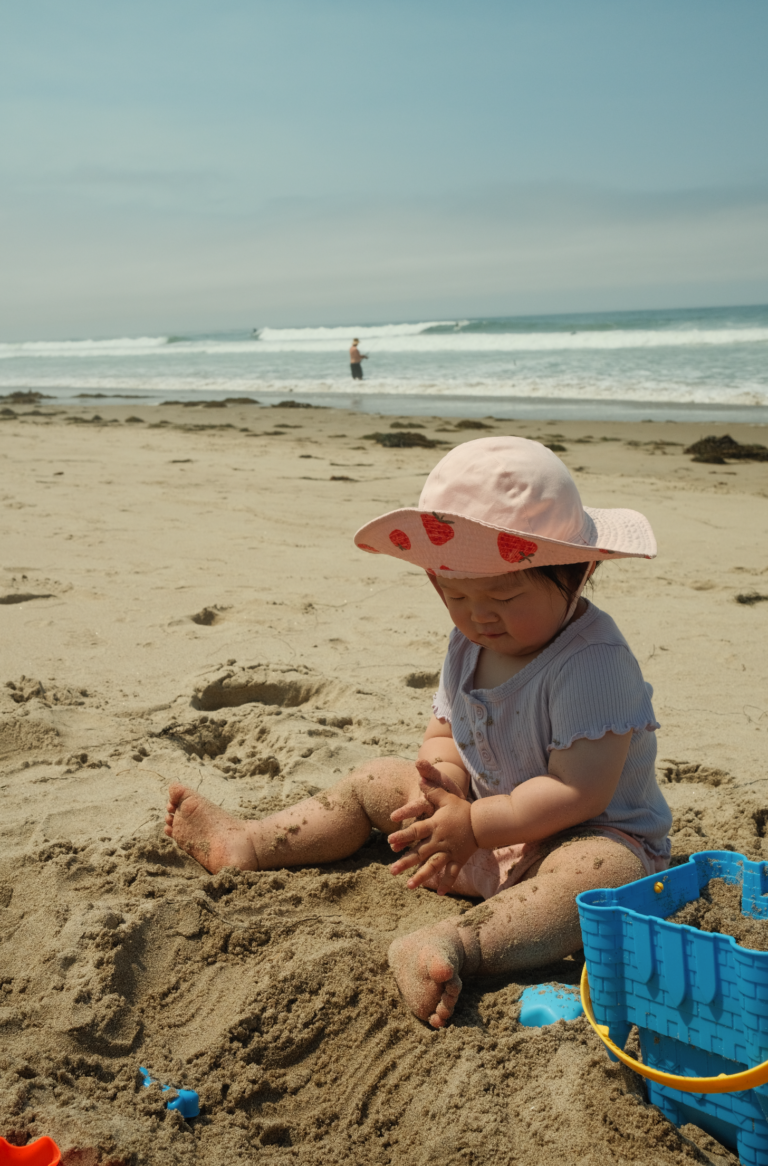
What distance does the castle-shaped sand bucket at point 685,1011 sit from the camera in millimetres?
1383

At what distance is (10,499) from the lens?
22.1 ft

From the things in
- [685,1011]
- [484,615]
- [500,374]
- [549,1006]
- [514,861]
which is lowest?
[549,1006]

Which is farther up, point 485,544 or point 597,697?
point 485,544

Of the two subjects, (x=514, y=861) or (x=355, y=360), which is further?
(x=355, y=360)

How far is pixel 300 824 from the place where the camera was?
2436 mm

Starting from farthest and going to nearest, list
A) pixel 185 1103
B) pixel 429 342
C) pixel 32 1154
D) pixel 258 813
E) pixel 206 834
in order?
pixel 429 342
pixel 258 813
pixel 206 834
pixel 185 1103
pixel 32 1154

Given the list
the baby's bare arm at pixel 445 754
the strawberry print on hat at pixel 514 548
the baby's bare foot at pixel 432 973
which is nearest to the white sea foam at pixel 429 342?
the baby's bare arm at pixel 445 754

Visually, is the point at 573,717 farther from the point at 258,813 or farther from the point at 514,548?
the point at 258,813

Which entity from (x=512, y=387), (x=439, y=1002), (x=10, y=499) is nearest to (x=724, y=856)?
(x=439, y=1002)

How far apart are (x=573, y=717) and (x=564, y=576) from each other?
1.04ft

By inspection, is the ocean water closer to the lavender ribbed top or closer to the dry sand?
the dry sand

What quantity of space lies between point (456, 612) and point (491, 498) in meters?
0.31

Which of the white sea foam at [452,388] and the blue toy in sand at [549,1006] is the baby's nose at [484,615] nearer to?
the blue toy in sand at [549,1006]

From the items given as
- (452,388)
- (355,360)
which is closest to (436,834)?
(452,388)
